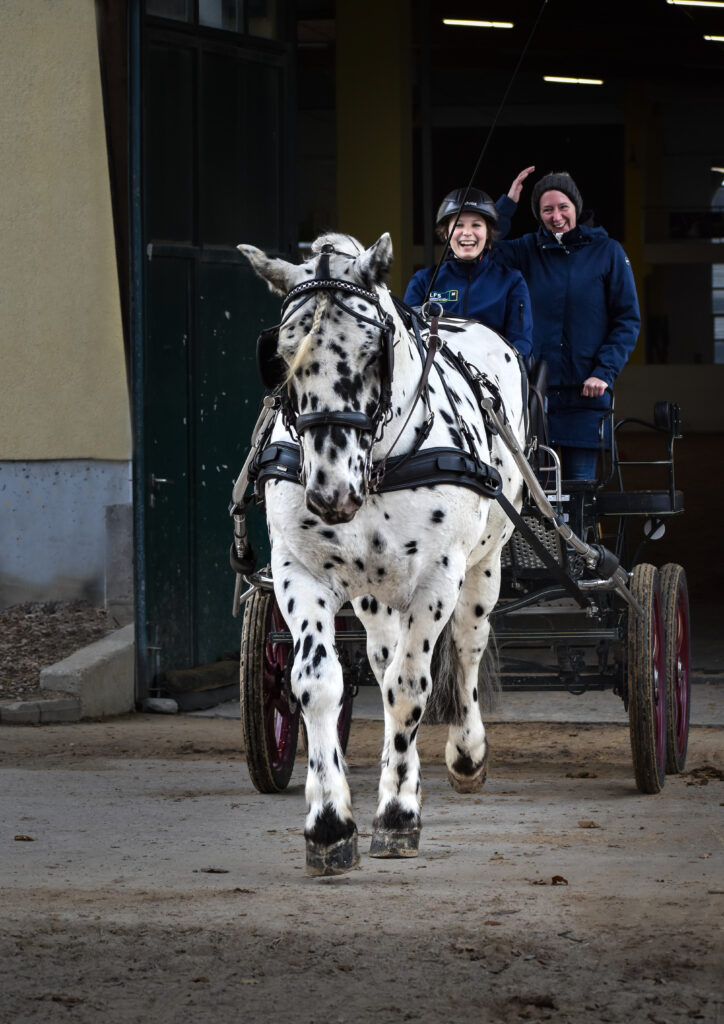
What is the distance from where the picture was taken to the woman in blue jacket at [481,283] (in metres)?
6.72

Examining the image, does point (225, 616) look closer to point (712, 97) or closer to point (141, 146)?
point (141, 146)

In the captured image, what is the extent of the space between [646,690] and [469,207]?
2.10 metres

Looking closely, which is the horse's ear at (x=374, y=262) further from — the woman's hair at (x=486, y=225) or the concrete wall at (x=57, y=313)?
the concrete wall at (x=57, y=313)

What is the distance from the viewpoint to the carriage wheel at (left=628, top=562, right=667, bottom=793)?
249 inches

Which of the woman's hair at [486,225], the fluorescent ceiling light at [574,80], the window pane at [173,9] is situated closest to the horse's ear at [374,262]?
the woman's hair at [486,225]

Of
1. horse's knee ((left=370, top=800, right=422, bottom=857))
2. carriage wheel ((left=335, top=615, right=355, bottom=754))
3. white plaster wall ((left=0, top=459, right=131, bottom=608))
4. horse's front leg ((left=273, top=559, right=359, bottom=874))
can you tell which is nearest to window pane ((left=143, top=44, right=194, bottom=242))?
white plaster wall ((left=0, top=459, right=131, bottom=608))

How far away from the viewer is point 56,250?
958cm

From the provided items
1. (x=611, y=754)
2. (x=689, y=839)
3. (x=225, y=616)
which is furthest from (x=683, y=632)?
(x=225, y=616)

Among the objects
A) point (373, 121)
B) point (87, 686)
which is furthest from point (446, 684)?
point (373, 121)

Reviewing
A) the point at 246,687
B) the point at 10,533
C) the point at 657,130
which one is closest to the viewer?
the point at 246,687

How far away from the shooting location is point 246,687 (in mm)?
6406

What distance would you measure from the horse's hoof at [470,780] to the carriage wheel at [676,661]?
97 cm

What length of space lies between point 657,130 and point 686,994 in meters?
32.7

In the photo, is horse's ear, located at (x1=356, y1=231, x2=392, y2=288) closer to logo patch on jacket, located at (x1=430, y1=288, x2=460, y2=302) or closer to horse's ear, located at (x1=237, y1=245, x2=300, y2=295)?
horse's ear, located at (x1=237, y1=245, x2=300, y2=295)
